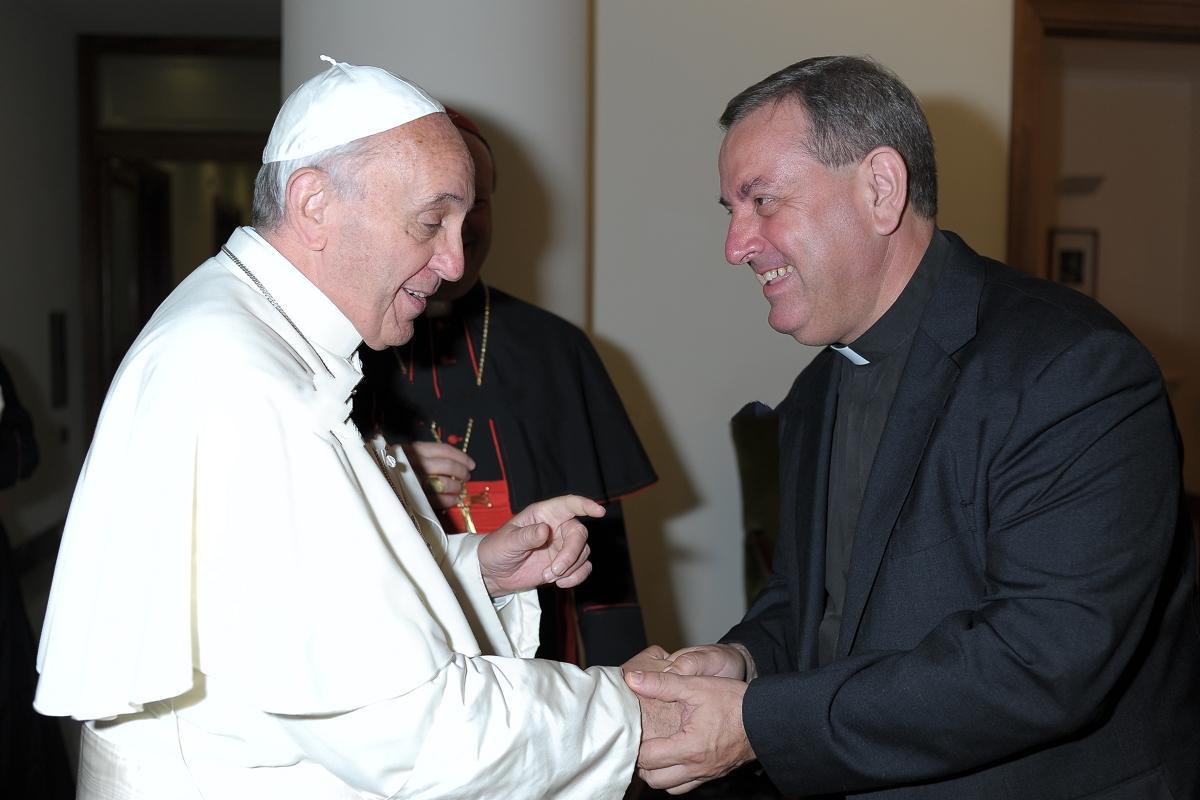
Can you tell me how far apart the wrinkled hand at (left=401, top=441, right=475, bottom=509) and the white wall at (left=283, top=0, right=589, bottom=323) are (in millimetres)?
1389

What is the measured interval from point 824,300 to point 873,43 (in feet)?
10.1

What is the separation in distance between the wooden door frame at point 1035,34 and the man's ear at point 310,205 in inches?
150

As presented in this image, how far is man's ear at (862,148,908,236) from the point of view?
79.5 inches

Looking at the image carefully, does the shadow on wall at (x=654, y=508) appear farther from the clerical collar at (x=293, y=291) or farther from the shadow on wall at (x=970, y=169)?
the clerical collar at (x=293, y=291)

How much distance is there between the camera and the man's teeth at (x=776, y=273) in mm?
2105

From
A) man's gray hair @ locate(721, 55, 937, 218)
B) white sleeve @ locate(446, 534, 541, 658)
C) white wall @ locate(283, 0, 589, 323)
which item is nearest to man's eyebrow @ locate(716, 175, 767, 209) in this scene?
man's gray hair @ locate(721, 55, 937, 218)

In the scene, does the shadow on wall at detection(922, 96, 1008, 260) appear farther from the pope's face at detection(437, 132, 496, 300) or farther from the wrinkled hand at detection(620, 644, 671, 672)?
the wrinkled hand at detection(620, 644, 671, 672)

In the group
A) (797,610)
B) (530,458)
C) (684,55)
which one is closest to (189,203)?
(684,55)

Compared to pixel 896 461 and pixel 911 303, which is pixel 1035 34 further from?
pixel 896 461

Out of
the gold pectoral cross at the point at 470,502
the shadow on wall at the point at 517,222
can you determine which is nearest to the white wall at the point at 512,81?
the shadow on wall at the point at 517,222

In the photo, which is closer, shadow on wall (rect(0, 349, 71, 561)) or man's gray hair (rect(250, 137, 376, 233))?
man's gray hair (rect(250, 137, 376, 233))

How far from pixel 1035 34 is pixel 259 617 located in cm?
447

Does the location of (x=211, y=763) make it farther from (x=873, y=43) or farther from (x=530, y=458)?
(x=873, y=43)

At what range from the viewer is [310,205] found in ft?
5.74
